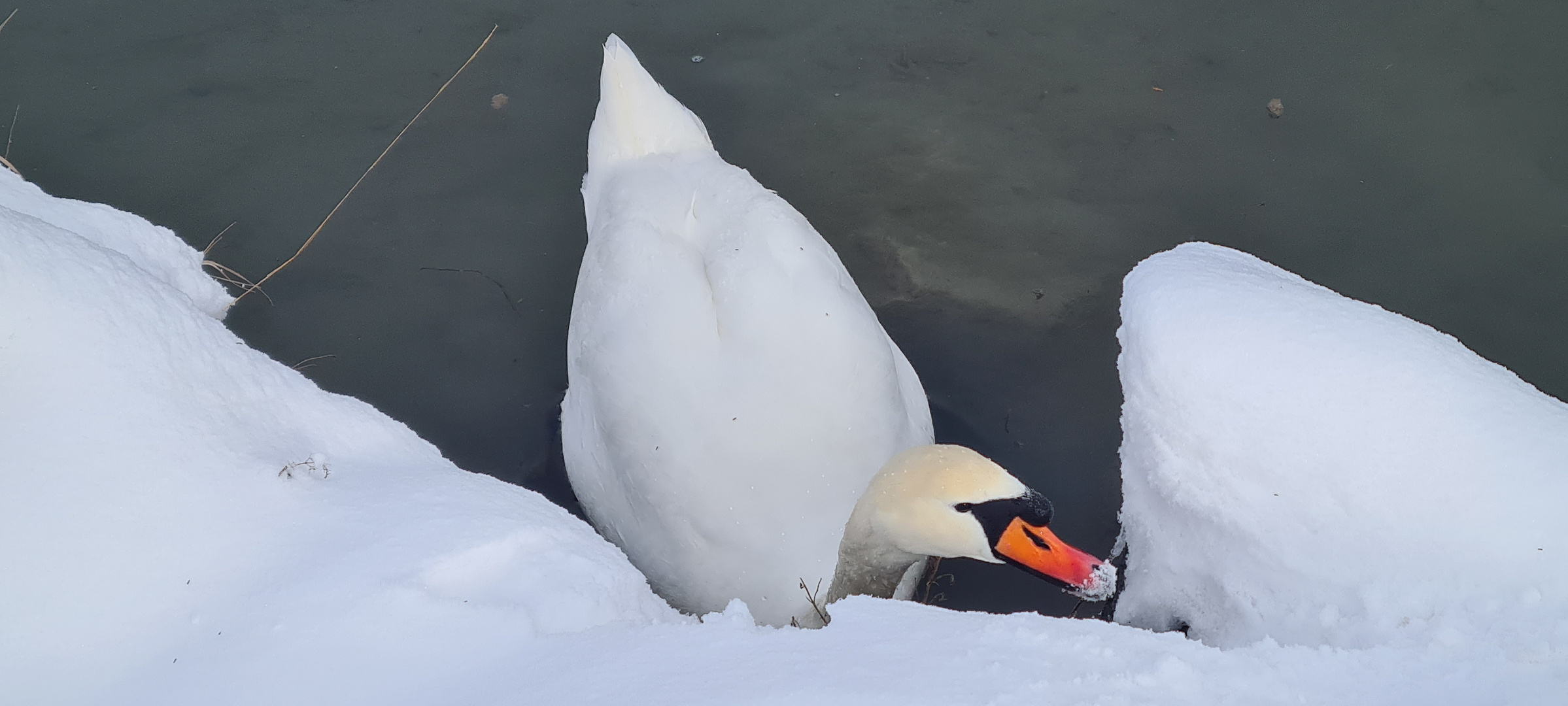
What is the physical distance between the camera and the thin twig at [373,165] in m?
5.09

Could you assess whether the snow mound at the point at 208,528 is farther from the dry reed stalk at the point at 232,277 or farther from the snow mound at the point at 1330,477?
the dry reed stalk at the point at 232,277

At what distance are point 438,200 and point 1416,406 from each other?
4574mm

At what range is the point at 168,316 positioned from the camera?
277 centimetres

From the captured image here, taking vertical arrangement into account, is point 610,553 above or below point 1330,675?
below

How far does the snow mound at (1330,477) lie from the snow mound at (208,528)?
1.49 m

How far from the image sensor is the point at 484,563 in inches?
94.5

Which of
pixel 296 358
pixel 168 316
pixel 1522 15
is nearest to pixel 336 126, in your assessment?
pixel 296 358

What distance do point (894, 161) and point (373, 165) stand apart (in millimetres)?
2836

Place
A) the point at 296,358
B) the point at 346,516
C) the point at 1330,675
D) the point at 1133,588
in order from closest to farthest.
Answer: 1. the point at 1330,675
2. the point at 346,516
3. the point at 1133,588
4. the point at 296,358

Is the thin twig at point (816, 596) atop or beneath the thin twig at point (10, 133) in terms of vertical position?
beneath

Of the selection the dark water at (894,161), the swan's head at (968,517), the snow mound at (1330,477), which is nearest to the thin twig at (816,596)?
the swan's head at (968,517)

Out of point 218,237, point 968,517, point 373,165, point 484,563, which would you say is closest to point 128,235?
point 218,237

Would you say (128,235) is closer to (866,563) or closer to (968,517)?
(866,563)

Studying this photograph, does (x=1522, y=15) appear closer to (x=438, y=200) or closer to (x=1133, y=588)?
(x=1133, y=588)
